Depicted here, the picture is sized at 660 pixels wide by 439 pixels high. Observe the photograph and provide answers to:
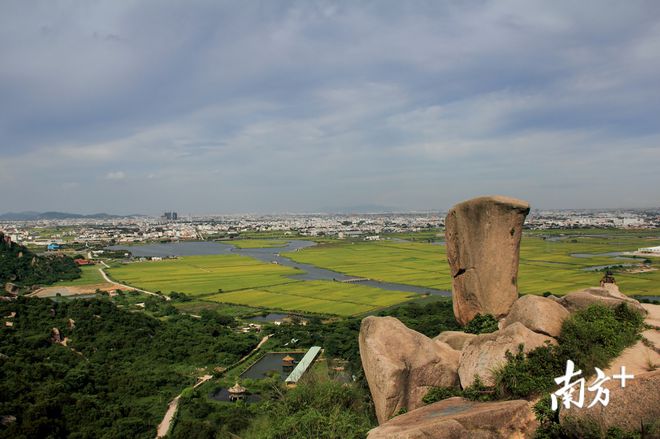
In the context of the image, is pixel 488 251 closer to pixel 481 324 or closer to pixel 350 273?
pixel 481 324

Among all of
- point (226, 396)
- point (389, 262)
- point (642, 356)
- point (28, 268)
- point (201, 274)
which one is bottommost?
point (226, 396)

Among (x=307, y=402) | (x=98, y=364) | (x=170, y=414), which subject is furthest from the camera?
(x=98, y=364)

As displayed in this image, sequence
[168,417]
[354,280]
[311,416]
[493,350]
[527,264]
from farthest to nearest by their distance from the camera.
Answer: [527,264] → [354,280] → [168,417] → [311,416] → [493,350]

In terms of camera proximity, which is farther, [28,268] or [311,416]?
[28,268]

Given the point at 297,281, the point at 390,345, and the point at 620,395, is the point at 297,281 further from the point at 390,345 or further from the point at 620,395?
the point at 620,395

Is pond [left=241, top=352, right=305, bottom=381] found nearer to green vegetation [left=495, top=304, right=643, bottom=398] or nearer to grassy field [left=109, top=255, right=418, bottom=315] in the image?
grassy field [left=109, top=255, right=418, bottom=315]

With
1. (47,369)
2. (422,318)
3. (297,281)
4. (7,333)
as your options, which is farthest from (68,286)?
(422,318)

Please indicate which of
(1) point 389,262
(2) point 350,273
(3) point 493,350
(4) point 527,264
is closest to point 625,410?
(3) point 493,350

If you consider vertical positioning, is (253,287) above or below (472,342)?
below
